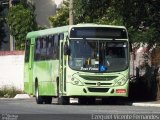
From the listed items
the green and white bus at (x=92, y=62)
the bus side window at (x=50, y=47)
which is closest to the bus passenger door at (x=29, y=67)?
the bus side window at (x=50, y=47)

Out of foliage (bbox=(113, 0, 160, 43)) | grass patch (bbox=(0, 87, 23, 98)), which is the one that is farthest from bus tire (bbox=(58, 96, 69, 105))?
grass patch (bbox=(0, 87, 23, 98))

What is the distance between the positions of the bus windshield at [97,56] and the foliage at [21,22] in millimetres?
21955

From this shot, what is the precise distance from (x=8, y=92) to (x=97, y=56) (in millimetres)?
17045

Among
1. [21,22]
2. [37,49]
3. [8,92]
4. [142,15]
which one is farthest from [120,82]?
[21,22]

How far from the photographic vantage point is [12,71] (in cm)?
5112

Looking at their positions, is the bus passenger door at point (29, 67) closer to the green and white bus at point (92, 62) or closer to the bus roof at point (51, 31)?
the bus roof at point (51, 31)

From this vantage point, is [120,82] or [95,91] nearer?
[95,91]

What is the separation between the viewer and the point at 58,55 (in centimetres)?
3356

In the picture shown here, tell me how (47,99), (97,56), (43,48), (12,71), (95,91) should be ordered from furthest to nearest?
(12,71) < (47,99) < (43,48) < (97,56) < (95,91)

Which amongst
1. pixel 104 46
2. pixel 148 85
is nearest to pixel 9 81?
pixel 148 85

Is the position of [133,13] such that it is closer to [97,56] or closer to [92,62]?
[97,56]

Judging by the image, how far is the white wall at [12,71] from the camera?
50.7 meters

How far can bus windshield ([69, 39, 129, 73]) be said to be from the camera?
3231 centimetres

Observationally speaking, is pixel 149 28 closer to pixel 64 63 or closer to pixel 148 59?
pixel 148 59
